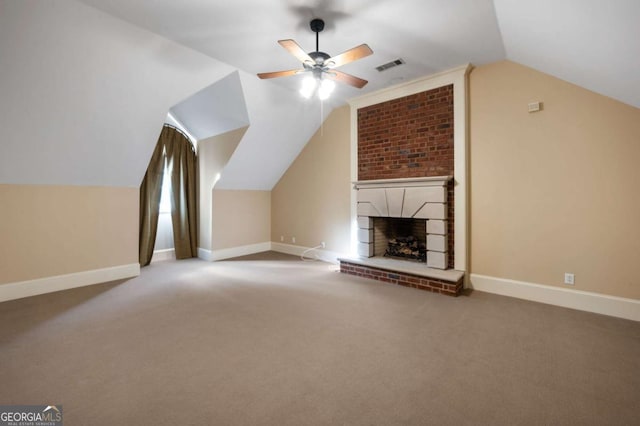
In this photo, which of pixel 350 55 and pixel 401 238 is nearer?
pixel 350 55

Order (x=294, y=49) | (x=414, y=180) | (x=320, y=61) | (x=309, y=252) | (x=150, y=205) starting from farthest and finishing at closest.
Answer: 1. (x=309, y=252)
2. (x=150, y=205)
3. (x=414, y=180)
4. (x=320, y=61)
5. (x=294, y=49)

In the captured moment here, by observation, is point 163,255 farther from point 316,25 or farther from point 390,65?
point 390,65

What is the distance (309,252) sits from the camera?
18.1 feet

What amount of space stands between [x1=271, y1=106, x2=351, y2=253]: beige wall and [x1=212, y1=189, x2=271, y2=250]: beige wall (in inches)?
11.8

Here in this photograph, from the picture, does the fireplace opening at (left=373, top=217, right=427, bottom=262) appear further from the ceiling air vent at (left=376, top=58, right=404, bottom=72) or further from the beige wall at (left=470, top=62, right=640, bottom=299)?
the ceiling air vent at (left=376, top=58, right=404, bottom=72)

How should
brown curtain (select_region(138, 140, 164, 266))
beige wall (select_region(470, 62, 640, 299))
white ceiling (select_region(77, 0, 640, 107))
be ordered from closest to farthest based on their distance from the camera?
A: white ceiling (select_region(77, 0, 640, 107))
beige wall (select_region(470, 62, 640, 299))
brown curtain (select_region(138, 140, 164, 266))

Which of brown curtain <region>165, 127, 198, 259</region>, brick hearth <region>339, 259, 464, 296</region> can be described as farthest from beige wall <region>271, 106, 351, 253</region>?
brown curtain <region>165, 127, 198, 259</region>

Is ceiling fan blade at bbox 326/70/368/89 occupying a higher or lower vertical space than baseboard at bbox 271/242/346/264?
higher

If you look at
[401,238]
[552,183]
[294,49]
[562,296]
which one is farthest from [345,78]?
[562,296]

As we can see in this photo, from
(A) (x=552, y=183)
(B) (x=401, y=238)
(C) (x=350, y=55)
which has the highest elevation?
(C) (x=350, y=55)

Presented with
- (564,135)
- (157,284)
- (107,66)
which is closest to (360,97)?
(564,135)

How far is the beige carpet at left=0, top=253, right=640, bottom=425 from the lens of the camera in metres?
1.59

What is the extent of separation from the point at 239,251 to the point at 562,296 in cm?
502

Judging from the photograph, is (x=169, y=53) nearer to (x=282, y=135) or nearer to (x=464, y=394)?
(x=282, y=135)
